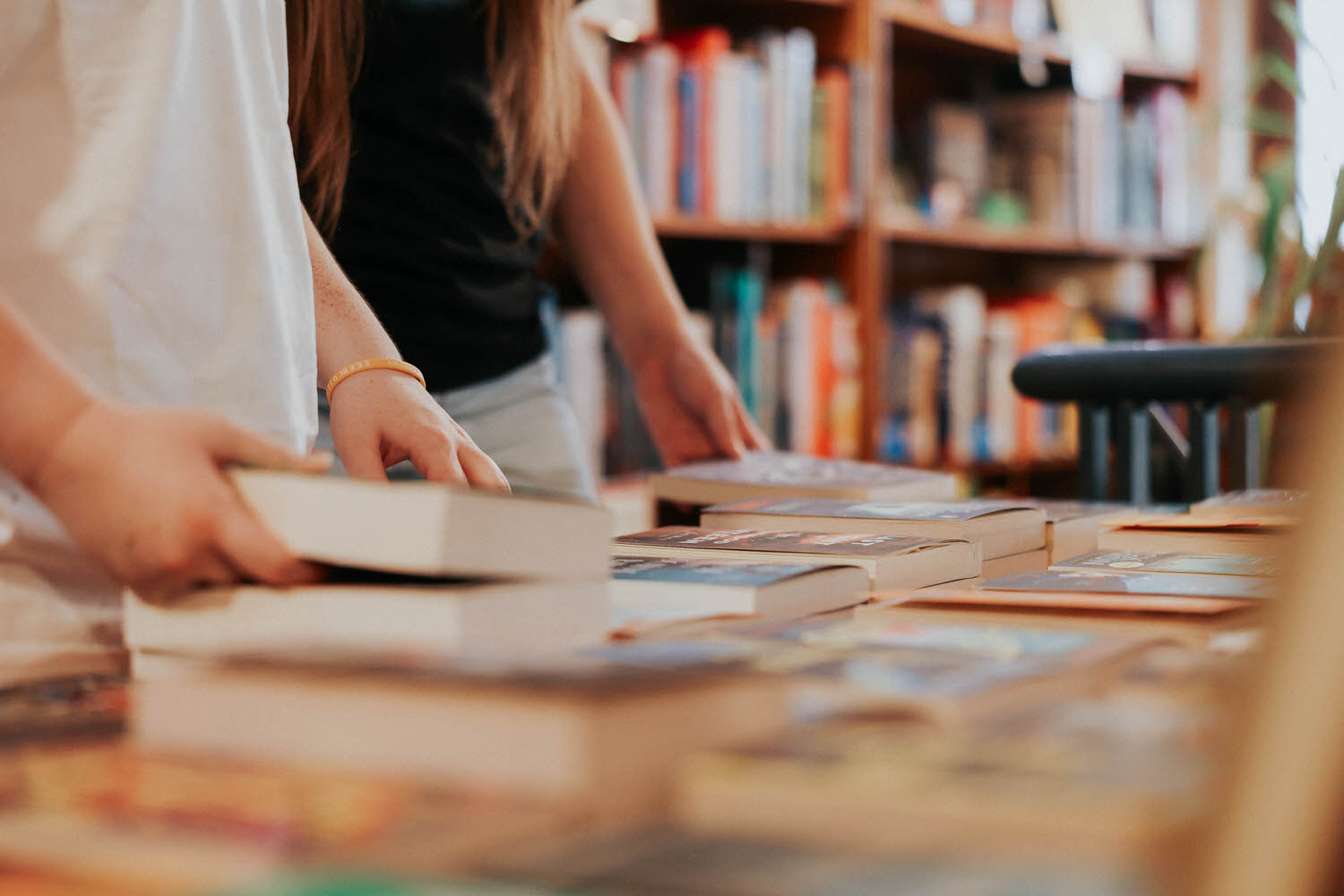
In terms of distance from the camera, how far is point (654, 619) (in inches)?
23.5

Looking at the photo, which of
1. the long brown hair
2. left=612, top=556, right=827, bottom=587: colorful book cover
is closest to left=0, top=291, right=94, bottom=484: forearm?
left=612, top=556, right=827, bottom=587: colorful book cover

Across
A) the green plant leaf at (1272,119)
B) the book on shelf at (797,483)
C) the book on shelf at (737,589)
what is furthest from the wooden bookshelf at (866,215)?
the book on shelf at (737,589)

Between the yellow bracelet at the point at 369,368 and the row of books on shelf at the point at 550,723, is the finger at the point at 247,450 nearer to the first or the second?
the row of books on shelf at the point at 550,723

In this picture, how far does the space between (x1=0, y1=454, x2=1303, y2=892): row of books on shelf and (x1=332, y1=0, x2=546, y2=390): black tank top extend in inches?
29.9

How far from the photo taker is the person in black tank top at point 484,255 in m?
1.28

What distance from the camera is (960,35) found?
2836mm

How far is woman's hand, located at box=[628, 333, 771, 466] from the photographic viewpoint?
1.35 metres

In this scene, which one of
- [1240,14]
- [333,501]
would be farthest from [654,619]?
[1240,14]

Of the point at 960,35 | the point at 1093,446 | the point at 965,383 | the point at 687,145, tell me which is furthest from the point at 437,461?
the point at 960,35

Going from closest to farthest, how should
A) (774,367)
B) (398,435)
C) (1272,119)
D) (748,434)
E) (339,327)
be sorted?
1. (398,435)
2. (339,327)
3. (748,434)
4. (774,367)
5. (1272,119)

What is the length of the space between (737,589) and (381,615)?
185mm

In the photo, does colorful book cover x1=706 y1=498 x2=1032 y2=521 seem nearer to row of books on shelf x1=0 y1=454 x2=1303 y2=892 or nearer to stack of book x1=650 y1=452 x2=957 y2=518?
stack of book x1=650 y1=452 x2=957 y2=518

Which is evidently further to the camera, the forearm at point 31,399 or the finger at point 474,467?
the finger at point 474,467

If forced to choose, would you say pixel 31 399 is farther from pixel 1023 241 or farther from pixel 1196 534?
pixel 1023 241
